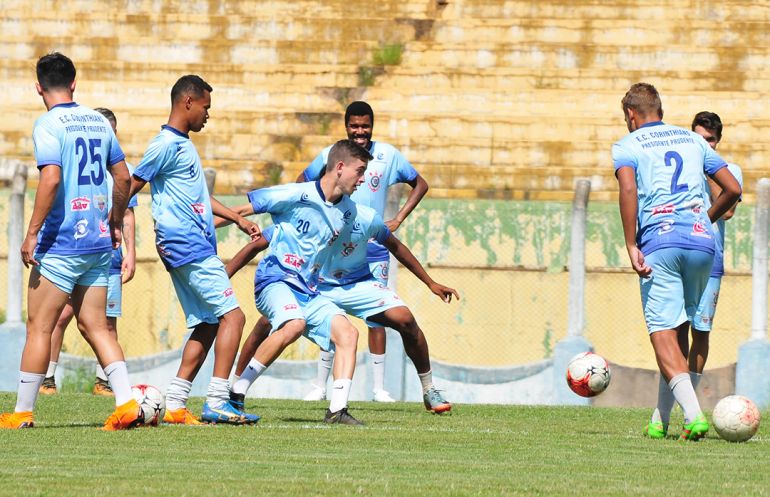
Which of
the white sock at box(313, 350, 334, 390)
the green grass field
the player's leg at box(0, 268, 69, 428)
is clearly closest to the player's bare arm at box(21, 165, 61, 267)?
the player's leg at box(0, 268, 69, 428)

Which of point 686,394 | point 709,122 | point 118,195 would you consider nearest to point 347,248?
point 118,195

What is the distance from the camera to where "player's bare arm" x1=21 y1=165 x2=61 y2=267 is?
8.87 meters

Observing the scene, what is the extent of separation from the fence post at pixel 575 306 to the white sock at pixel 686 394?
5540 mm

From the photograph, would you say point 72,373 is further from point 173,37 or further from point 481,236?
point 173,37

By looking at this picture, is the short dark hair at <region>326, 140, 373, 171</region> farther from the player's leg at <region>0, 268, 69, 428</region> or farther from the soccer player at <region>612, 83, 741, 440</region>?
the player's leg at <region>0, 268, 69, 428</region>

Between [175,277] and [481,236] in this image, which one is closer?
[175,277]

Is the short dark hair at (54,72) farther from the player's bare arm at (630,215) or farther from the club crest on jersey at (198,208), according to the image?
the player's bare arm at (630,215)

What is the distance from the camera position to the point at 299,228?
33.6 feet

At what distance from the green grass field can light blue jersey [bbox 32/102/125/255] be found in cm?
103

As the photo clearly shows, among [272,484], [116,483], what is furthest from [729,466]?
[116,483]

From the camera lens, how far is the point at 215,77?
2217 cm

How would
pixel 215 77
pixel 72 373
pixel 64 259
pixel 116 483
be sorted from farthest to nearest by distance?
pixel 215 77, pixel 72 373, pixel 64 259, pixel 116 483

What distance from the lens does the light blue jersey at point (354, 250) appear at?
34.3ft

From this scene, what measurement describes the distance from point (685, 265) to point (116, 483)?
12.6ft
